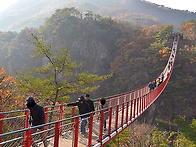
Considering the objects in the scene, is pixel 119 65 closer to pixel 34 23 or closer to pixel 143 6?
pixel 34 23

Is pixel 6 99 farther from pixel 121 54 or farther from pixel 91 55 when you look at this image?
pixel 121 54

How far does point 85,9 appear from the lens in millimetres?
121375

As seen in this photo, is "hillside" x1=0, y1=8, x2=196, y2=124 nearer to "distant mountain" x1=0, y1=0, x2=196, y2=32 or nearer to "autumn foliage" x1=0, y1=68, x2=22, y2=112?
"autumn foliage" x1=0, y1=68, x2=22, y2=112

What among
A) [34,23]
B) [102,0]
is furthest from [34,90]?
[102,0]

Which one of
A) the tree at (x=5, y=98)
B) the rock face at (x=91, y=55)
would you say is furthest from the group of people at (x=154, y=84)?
the rock face at (x=91, y=55)

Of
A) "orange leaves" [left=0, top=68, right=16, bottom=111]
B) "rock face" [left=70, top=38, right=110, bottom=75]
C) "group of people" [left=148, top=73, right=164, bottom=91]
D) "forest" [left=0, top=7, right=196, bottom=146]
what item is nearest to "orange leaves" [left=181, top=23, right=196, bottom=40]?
"forest" [left=0, top=7, right=196, bottom=146]

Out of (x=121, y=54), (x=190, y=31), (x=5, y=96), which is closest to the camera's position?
(x=5, y=96)

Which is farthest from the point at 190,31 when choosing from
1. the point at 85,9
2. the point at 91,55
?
the point at 85,9

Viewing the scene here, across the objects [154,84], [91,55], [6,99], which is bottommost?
[6,99]

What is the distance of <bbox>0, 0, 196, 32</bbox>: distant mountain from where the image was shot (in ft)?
334

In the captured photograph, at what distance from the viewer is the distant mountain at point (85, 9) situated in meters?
102

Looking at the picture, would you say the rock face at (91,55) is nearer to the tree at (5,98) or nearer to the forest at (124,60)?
the forest at (124,60)

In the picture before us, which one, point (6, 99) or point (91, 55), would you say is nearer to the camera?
point (6, 99)

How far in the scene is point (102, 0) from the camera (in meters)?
151
